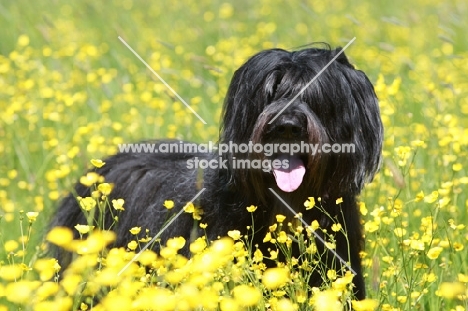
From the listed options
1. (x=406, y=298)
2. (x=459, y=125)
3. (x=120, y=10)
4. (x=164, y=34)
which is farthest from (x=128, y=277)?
(x=120, y=10)

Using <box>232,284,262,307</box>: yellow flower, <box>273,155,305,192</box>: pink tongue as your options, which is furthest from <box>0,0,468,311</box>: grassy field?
<box>273,155,305,192</box>: pink tongue

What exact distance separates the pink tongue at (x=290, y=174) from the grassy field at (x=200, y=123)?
0.46 metres

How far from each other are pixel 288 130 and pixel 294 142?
3.5 inches

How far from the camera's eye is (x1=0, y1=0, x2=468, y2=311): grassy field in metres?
2.75

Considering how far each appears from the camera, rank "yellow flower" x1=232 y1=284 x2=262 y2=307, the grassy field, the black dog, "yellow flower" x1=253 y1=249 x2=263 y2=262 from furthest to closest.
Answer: the black dog → "yellow flower" x1=253 y1=249 x2=263 y2=262 → the grassy field → "yellow flower" x1=232 y1=284 x2=262 y2=307

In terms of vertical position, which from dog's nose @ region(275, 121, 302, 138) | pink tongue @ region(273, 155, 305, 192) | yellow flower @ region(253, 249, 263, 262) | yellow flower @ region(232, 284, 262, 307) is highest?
dog's nose @ region(275, 121, 302, 138)

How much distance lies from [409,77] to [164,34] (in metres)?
3.63

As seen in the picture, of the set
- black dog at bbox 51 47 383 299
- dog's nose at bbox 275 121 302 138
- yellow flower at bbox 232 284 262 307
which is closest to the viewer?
yellow flower at bbox 232 284 262 307

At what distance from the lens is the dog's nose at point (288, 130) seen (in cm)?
363

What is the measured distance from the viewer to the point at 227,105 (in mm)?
4176

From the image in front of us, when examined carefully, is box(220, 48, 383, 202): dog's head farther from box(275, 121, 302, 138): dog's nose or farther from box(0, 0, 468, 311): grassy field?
box(0, 0, 468, 311): grassy field

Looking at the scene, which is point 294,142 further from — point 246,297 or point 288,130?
point 246,297

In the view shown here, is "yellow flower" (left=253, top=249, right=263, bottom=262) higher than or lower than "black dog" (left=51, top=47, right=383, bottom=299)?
lower

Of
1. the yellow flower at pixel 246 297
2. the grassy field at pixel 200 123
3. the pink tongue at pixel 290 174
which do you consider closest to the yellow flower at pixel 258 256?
the grassy field at pixel 200 123
